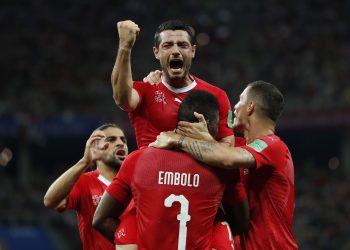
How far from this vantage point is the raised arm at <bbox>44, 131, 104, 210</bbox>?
605 centimetres

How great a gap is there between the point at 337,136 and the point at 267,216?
1659 cm

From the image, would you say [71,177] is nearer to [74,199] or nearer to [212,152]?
[74,199]

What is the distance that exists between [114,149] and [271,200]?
2081mm

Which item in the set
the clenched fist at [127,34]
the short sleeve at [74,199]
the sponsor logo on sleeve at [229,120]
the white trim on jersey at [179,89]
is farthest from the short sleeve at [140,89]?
the short sleeve at [74,199]

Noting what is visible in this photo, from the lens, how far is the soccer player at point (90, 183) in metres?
6.07

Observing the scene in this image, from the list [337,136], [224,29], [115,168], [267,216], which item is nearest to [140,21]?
[224,29]

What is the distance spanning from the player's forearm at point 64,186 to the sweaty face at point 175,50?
1.29 metres

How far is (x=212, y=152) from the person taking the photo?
4480 millimetres

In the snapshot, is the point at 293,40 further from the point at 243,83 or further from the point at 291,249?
the point at 291,249

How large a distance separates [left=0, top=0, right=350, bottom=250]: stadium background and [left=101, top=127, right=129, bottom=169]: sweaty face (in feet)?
31.7

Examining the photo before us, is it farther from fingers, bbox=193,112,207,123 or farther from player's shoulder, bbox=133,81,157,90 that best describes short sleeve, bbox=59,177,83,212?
fingers, bbox=193,112,207,123

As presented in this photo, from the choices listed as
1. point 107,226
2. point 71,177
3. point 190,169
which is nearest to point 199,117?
point 190,169

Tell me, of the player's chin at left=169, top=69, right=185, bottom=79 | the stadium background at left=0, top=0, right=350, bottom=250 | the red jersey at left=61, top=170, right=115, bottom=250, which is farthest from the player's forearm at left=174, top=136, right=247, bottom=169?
the stadium background at left=0, top=0, right=350, bottom=250

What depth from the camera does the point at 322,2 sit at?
20766 mm
